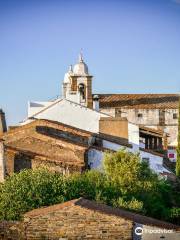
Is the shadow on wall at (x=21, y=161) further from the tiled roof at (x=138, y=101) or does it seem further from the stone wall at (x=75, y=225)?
the tiled roof at (x=138, y=101)

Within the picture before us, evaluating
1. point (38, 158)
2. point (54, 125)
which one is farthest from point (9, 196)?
point (54, 125)

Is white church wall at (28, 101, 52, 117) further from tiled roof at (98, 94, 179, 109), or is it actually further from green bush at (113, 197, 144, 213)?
green bush at (113, 197, 144, 213)

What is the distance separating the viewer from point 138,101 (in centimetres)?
8262

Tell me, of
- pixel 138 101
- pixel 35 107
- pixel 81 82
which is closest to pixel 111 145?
pixel 35 107

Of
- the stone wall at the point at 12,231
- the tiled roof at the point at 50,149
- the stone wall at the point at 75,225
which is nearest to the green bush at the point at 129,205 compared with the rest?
the stone wall at the point at 75,225

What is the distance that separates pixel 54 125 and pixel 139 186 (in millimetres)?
12191

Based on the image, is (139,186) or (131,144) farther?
(131,144)

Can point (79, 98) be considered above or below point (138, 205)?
above

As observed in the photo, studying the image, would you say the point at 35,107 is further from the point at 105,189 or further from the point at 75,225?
the point at 75,225

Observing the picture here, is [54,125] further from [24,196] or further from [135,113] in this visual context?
[135,113]

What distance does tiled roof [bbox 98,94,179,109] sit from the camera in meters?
81.8

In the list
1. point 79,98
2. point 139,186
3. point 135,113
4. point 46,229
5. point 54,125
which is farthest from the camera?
point 135,113

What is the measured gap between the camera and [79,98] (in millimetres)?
62750

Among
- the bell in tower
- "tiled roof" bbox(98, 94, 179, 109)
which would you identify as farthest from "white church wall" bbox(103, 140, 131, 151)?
"tiled roof" bbox(98, 94, 179, 109)
